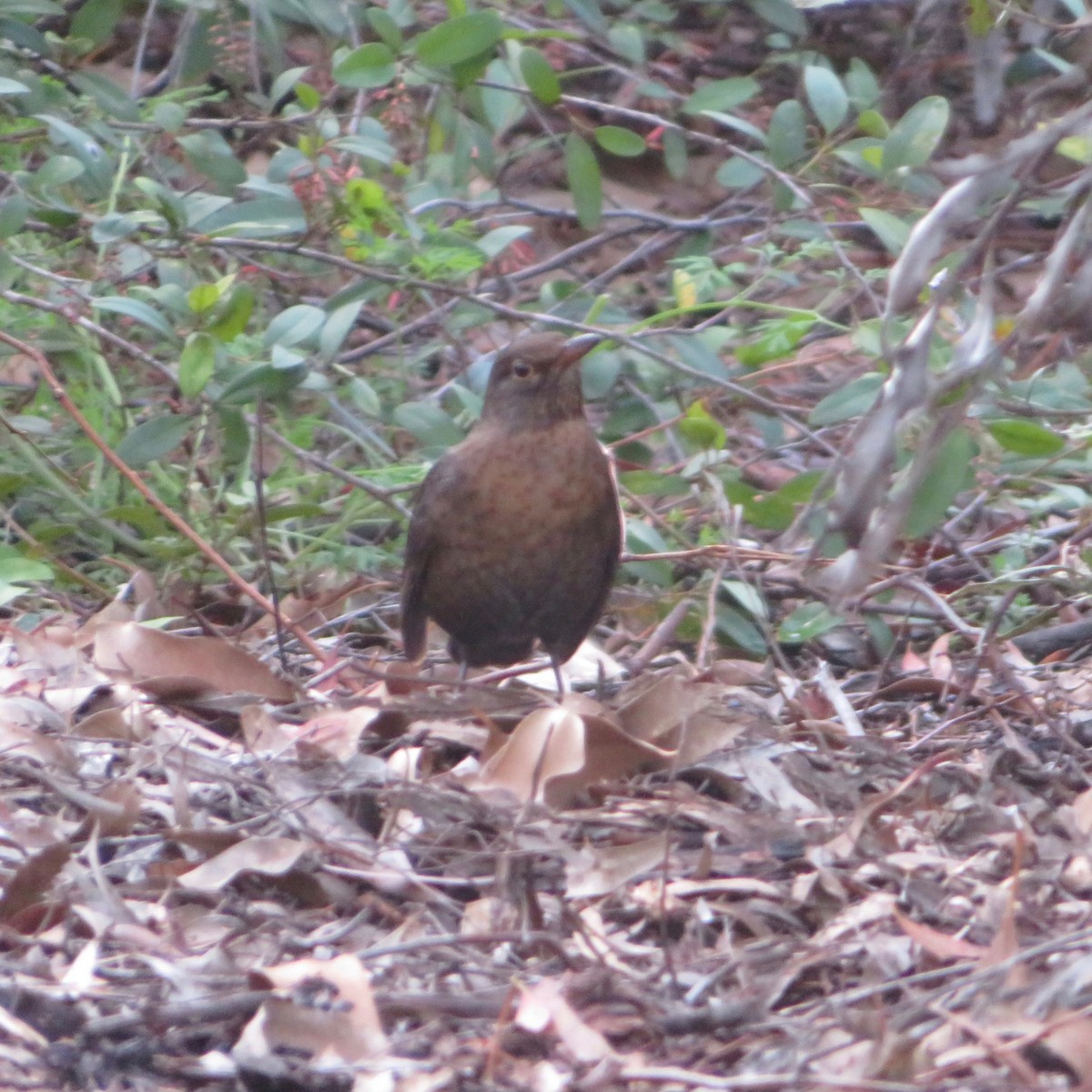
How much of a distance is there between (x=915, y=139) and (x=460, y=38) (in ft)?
4.36

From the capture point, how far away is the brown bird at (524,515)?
4977 millimetres

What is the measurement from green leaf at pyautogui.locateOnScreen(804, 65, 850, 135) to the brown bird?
44.2 inches

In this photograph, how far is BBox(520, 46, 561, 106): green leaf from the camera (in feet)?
17.1

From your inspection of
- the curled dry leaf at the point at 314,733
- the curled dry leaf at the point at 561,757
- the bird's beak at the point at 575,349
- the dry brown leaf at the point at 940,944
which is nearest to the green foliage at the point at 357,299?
the bird's beak at the point at 575,349

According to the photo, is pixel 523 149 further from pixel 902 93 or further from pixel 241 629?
pixel 902 93

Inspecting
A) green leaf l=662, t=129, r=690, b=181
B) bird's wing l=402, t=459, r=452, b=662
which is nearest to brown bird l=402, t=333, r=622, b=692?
bird's wing l=402, t=459, r=452, b=662

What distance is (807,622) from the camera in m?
4.69

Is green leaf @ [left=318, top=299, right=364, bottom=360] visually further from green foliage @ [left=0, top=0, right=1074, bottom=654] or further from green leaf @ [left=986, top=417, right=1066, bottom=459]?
green leaf @ [left=986, top=417, right=1066, bottom=459]

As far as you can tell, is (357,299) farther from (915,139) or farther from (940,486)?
(940,486)

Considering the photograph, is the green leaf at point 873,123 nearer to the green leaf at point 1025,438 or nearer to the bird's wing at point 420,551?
the green leaf at point 1025,438

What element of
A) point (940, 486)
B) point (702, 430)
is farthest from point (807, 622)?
point (940, 486)

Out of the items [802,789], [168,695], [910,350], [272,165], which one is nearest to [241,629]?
[168,695]

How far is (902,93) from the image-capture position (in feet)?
27.5

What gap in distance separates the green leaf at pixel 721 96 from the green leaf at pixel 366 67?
1.18 m
